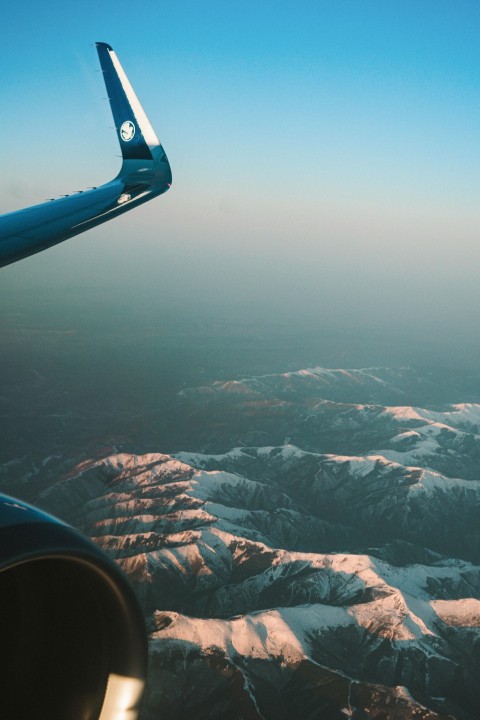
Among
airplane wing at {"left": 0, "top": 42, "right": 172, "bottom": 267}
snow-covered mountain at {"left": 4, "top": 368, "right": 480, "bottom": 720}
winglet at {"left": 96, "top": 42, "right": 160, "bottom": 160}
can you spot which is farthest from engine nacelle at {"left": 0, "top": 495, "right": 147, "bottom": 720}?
snow-covered mountain at {"left": 4, "top": 368, "right": 480, "bottom": 720}

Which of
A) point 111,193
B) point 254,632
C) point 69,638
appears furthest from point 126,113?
point 254,632

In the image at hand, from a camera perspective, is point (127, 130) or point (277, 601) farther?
point (277, 601)

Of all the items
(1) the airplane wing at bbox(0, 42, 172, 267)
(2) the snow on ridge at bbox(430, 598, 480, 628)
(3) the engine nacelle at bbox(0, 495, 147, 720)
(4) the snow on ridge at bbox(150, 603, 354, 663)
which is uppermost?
(1) the airplane wing at bbox(0, 42, 172, 267)

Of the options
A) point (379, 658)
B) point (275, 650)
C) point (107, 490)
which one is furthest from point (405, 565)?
point (107, 490)

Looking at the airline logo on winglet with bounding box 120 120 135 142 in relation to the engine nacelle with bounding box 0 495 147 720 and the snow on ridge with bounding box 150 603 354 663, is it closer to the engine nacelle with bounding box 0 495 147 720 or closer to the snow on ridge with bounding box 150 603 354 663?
the engine nacelle with bounding box 0 495 147 720

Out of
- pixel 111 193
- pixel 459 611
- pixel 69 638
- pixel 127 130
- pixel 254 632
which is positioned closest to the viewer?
pixel 69 638

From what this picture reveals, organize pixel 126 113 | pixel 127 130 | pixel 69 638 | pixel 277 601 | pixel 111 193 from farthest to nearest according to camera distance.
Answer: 1. pixel 277 601
2. pixel 111 193
3. pixel 127 130
4. pixel 126 113
5. pixel 69 638

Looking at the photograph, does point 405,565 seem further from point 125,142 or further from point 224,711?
point 125,142

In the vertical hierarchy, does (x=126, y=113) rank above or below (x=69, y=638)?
above

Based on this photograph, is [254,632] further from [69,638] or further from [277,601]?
[69,638]
